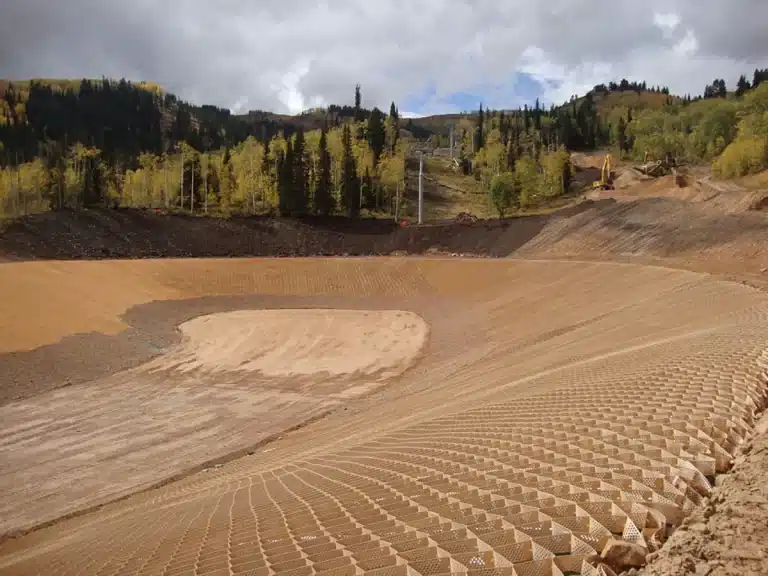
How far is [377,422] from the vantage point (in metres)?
13.4

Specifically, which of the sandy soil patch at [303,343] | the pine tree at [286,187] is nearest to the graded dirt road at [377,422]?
the sandy soil patch at [303,343]

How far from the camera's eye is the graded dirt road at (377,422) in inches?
186

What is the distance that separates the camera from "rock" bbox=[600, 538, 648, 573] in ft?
12.2

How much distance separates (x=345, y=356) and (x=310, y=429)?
31.5 ft

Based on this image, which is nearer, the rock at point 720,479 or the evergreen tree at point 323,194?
the rock at point 720,479

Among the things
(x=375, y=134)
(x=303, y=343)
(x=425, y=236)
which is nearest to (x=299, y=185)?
(x=425, y=236)

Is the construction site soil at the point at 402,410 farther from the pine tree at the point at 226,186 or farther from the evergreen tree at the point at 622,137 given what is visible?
the evergreen tree at the point at 622,137

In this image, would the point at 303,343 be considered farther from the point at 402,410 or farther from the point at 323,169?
the point at 323,169

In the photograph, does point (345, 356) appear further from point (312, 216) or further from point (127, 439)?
point (312, 216)

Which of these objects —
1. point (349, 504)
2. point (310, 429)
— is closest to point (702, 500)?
point (349, 504)

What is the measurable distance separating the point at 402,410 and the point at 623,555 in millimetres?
10511

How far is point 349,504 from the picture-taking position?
6.10 m

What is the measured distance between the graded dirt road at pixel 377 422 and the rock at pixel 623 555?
0.44 feet

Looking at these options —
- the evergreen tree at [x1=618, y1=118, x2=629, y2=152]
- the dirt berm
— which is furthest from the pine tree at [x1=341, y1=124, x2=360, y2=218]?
the evergreen tree at [x1=618, y1=118, x2=629, y2=152]
